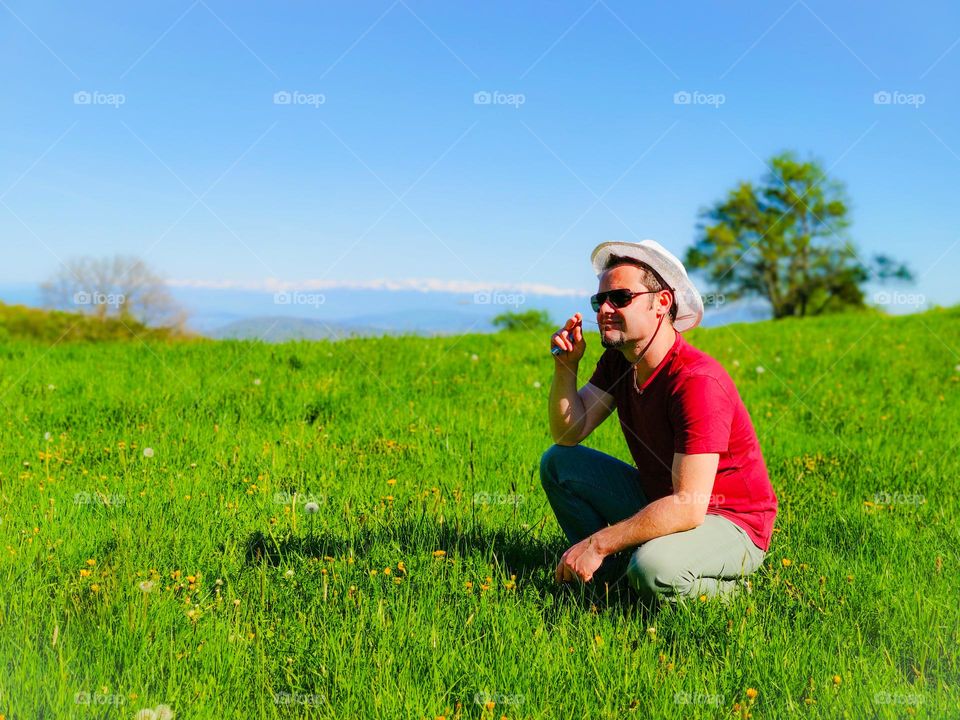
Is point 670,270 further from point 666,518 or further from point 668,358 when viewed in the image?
point 666,518

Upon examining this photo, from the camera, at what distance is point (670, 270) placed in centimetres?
389

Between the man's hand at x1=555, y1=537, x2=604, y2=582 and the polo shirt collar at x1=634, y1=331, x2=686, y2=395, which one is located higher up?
the polo shirt collar at x1=634, y1=331, x2=686, y2=395

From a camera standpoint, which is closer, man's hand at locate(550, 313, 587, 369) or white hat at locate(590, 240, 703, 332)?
white hat at locate(590, 240, 703, 332)

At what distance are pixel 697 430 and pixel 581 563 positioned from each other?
0.81 m

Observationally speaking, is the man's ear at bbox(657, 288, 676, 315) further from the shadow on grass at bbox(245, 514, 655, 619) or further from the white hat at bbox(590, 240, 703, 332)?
the shadow on grass at bbox(245, 514, 655, 619)

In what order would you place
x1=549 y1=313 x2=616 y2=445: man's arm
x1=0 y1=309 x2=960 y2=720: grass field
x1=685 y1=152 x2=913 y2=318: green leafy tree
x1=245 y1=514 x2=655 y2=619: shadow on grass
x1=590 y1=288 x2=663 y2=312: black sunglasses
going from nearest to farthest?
x1=0 y1=309 x2=960 y2=720: grass field
x1=590 y1=288 x2=663 y2=312: black sunglasses
x1=245 y1=514 x2=655 y2=619: shadow on grass
x1=549 y1=313 x2=616 y2=445: man's arm
x1=685 y1=152 x2=913 y2=318: green leafy tree

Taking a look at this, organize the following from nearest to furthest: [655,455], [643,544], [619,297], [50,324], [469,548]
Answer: [643,544], [619,297], [655,455], [469,548], [50,324]

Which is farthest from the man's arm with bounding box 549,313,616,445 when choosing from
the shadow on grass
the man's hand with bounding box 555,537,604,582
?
the man's hand with bounding box 555,537,604,582

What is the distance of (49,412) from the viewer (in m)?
7.43

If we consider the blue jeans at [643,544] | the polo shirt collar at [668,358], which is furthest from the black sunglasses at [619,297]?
the blue jeans at [643,544]

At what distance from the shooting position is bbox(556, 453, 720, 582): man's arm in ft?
11.8

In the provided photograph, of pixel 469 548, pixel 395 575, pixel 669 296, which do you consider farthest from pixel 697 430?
pixel 395 575

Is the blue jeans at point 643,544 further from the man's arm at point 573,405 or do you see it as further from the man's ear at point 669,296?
the man's ear at point 669,296

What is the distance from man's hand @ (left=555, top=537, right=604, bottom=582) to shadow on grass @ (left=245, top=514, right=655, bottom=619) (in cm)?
22
